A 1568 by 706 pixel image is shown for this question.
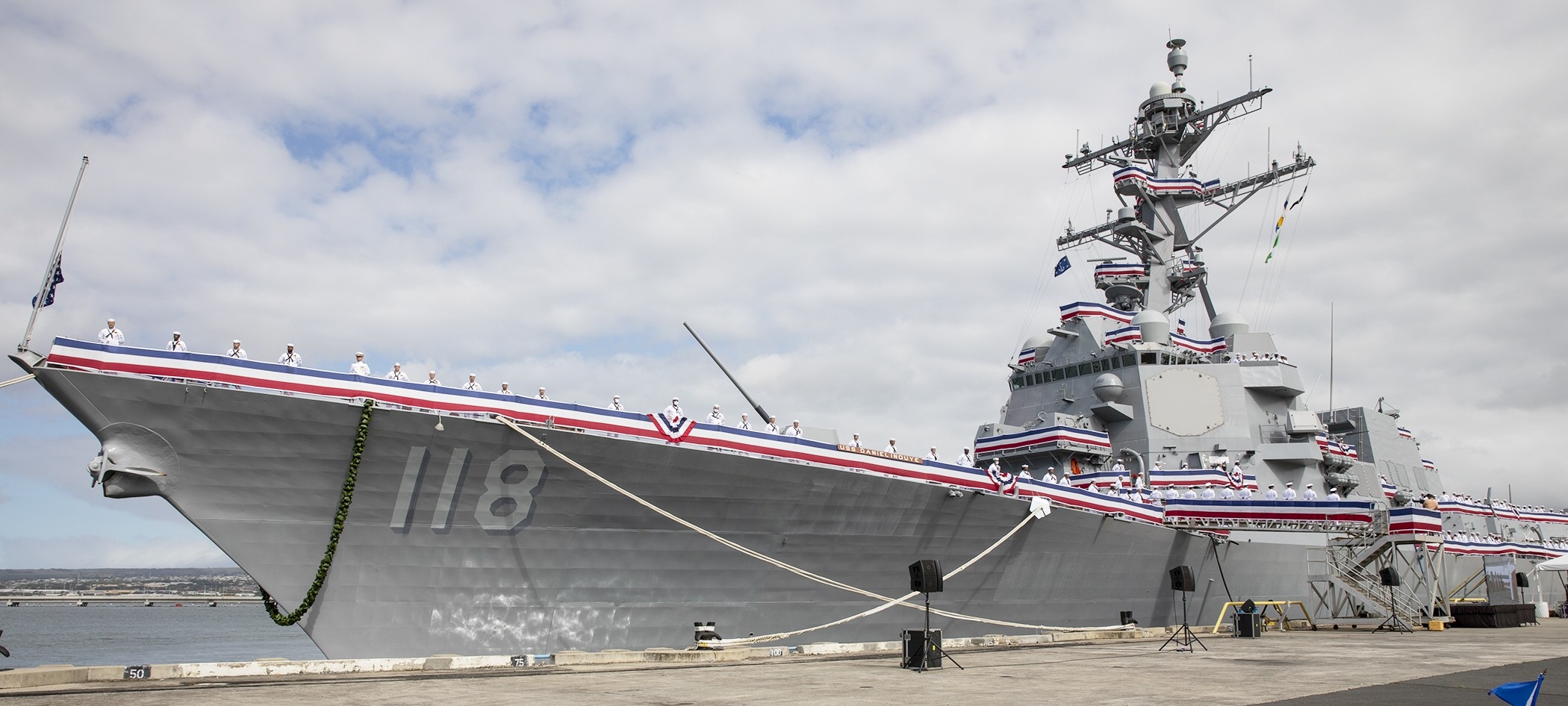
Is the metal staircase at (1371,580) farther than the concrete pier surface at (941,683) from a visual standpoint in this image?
Yes

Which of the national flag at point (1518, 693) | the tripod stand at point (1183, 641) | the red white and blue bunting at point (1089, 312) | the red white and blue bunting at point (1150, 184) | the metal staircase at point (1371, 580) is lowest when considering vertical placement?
the national flag at point (1518, 693)

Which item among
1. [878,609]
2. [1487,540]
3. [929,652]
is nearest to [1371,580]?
[878,609]

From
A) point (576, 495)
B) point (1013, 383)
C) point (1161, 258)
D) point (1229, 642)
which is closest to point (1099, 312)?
point (1013, 383)

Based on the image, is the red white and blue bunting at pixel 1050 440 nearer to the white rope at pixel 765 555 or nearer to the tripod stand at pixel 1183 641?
the white rope at pixel 765 555

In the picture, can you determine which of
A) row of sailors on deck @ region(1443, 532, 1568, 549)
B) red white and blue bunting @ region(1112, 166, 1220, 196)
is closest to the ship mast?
red white and blue bunting @ region(1112, 166, 1220, 196)

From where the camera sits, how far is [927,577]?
1171 centimetres

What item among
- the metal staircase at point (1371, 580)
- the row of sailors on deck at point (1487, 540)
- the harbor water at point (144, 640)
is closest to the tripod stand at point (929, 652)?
the metal staircase at point (1371, 580)

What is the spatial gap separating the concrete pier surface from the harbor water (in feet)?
51.7

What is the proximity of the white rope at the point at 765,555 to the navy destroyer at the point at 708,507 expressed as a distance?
1.9 inches

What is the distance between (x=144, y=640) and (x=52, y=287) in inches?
2277

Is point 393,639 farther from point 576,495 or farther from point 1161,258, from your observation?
point 1161,258

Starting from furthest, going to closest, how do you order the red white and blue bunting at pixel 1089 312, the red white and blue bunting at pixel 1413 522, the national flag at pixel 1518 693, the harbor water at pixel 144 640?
the harbor water at pixel 144 640, the red white and blue bunting at pixel 1089 312, the red white and blue bunting at pixel 1413 522, the national flag at pixel 1518 693

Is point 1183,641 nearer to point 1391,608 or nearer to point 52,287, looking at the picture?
point 1391,608

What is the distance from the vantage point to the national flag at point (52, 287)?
10102 mm
